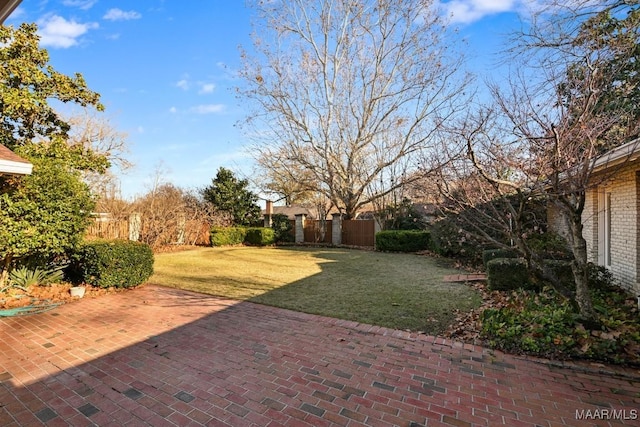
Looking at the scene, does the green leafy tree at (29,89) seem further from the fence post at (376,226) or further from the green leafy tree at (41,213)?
the fence post at (376,226)

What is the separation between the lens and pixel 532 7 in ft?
24.2

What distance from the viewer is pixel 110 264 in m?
6.32

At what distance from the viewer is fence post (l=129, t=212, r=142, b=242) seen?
1347 centimetres

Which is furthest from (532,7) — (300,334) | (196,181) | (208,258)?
(196,181)

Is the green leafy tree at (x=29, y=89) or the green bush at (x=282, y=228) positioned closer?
the green leafy tree at (x=29, y=89)

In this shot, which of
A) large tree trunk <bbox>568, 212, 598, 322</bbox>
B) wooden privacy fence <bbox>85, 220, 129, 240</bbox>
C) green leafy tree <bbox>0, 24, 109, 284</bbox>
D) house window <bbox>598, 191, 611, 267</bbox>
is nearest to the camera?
large tree trunk <bbox>568, 212, 598, 322</bbox>

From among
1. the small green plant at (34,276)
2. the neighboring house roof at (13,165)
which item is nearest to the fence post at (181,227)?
the small green plant at (34,276)

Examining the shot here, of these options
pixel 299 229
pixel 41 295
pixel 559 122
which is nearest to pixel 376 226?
pixel 299 229

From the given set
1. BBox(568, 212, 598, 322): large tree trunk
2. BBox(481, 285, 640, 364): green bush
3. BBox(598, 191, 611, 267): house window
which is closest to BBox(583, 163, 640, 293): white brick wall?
BBox(598, 191, 611, 267): house window

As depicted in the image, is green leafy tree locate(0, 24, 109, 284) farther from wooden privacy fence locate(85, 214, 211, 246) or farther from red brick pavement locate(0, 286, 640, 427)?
wooden privacy fence locate(85, 214, 211, 246)

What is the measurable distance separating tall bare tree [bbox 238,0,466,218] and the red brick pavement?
11688mm

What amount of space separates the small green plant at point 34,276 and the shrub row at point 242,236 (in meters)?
10.1

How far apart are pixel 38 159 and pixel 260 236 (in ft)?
38.7

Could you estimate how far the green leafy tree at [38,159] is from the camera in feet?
18.3
